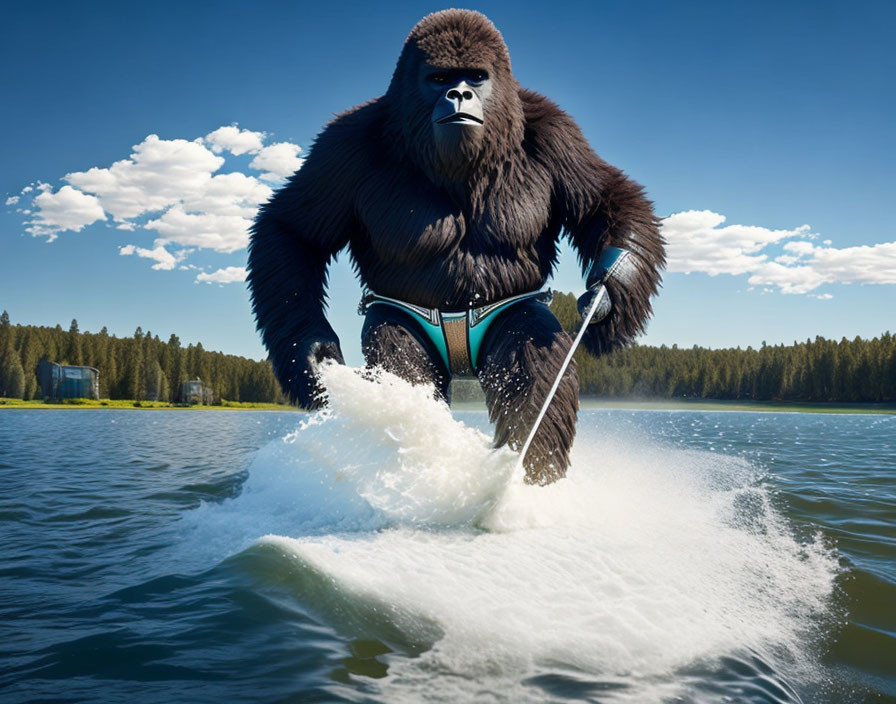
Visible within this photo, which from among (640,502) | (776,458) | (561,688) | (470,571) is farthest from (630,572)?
(776,458)

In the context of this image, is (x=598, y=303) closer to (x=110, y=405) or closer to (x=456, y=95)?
(x=456, y=95)

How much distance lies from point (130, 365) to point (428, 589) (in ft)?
279

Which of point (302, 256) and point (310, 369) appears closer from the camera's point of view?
point (310, 369)

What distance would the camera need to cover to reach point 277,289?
14.3 ft

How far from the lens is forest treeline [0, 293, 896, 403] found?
77312 mm

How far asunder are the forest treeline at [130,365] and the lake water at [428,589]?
74.9m

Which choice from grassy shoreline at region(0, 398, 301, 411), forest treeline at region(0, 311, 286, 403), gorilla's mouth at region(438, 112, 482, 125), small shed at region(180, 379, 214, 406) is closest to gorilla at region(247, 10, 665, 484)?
gorilla's mouth at region(438, 112, 482, 125)

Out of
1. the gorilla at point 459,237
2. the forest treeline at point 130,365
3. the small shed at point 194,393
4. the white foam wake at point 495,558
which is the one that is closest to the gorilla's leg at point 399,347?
the gorilla at point 459,237

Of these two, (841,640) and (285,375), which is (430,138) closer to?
(285,375)

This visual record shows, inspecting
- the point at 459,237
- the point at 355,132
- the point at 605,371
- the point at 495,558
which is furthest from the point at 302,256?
the point at 605,371

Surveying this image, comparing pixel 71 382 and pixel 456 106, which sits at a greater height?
pixel 456 106

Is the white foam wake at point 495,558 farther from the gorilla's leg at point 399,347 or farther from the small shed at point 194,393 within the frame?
the small shed at point 194,393

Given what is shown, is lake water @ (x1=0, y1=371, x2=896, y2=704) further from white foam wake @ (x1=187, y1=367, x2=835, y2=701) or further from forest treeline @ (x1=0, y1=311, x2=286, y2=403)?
forest treeline @ (x1=0, y1=311, x2=286, y2=403)

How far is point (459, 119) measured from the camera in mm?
3748
